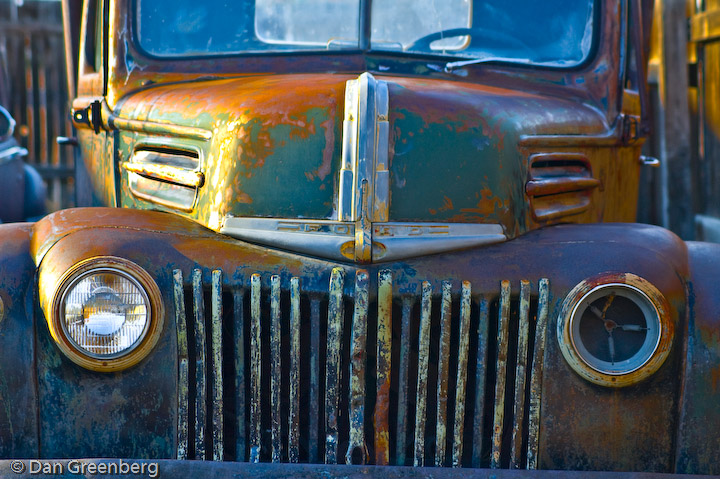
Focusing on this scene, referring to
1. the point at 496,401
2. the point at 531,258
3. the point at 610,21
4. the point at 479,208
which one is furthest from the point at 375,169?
the point at 610,21

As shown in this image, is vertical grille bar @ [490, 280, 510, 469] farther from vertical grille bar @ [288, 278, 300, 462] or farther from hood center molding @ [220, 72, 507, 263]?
vertical grille bar @ [288, 278, 300, 462]

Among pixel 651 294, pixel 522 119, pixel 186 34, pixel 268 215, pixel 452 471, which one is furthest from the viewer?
pixel 186 34

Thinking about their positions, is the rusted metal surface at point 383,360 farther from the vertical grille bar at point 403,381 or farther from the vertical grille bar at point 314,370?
the vertical grille bar at point 314,370

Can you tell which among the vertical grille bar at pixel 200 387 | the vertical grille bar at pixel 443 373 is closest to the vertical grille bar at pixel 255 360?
the vertical grille bar at pixel 200 387

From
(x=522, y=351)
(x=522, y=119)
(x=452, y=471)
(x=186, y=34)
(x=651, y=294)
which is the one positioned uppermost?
(x=186, y=34)

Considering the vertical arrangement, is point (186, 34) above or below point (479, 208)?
above

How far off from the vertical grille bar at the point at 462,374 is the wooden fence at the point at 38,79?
23.9 ft

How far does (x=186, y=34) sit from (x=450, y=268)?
148 cm

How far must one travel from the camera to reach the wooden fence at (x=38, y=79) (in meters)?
8.76

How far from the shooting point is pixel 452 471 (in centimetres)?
202

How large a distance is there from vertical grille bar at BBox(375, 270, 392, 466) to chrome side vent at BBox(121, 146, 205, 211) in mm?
699

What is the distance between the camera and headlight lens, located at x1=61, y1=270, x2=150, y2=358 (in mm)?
2143

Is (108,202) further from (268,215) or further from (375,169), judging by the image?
(375,169)

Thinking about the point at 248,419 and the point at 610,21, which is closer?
the point at 248,419
